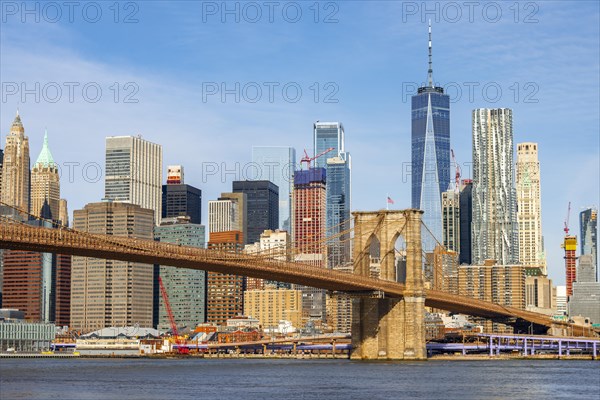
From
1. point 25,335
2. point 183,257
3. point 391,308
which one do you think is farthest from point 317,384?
point 25,335

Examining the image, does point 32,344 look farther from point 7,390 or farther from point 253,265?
point 7,390

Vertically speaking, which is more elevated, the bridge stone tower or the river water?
the bridge stone tower

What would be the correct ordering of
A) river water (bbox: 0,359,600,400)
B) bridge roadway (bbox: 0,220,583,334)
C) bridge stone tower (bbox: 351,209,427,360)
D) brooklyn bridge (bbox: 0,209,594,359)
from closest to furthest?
river water (bbox: 0,359,600,400) → bridge roadway (bbox: 0,220,583,334) → brooklyn bridge (bbox: 0,209,594,359) → bridge stone tower (bbox: 351,209,427,360)

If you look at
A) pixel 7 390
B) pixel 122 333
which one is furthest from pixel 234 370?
pixel 122 333

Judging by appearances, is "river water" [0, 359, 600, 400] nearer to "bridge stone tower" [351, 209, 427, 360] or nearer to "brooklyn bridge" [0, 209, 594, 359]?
"bridge stone tower" [351, 209, 427, 360]

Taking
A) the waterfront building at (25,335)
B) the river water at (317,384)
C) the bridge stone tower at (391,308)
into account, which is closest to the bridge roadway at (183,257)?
the bridge stone tower at (391,308)

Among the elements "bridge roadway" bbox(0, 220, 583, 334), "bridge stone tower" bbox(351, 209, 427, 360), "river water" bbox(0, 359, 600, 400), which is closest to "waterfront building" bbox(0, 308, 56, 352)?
"bridge stone tower" bbox(351, 209, 427, 360)
